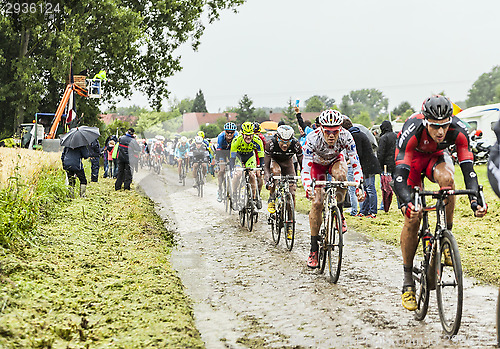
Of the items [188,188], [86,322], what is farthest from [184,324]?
[188,188]

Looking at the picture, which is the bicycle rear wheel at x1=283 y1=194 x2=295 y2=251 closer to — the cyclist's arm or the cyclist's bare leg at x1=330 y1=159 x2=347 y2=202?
the cyclist's bare leg at x1=330 y1=159 x2=347 y2=202

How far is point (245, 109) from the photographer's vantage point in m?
97.2

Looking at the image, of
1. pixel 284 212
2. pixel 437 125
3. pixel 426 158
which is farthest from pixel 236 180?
pixel 437 125

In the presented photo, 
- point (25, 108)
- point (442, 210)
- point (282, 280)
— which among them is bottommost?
point (282, 280)

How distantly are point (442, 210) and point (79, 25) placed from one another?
26569mm

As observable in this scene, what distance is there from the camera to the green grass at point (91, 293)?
15.3 ft

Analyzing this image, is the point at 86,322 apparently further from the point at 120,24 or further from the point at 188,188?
the point at 120,24

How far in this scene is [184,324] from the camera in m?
5.07

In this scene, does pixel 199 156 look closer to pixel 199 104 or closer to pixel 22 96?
pixel 22 96

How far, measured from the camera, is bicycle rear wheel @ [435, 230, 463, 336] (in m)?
4.60

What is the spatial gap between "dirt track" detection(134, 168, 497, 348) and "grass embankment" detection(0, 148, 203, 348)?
330 millimetres

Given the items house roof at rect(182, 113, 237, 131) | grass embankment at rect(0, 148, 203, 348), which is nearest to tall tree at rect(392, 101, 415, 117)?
house roof at rect(182, 113, 237, 131)

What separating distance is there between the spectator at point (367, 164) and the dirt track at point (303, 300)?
2165 mm

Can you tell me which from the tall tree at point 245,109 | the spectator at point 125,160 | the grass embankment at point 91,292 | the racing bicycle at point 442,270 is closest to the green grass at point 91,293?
the grass embankment at point 91,292
